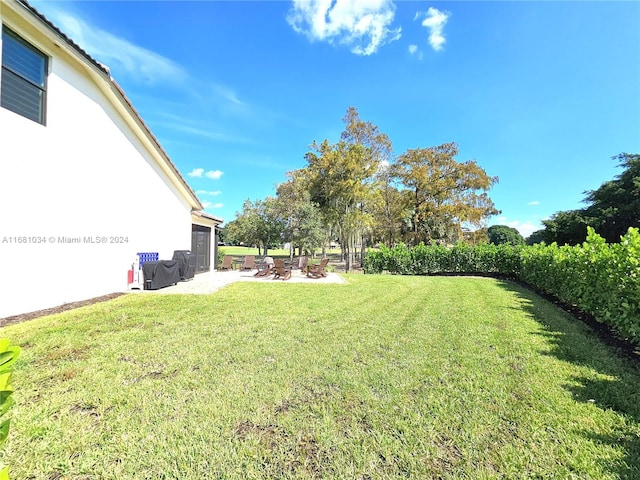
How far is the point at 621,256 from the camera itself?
461cm

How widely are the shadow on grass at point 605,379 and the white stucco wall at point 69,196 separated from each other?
355 inches

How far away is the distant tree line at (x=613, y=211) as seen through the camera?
24587 millimetres

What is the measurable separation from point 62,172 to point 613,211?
127 ft

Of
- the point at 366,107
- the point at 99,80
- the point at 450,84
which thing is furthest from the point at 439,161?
the point at 99,80

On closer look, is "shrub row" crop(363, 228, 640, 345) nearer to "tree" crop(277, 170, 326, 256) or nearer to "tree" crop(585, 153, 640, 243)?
"tree" crop(277, 170, 326, 256)

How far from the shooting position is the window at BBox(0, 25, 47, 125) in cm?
533

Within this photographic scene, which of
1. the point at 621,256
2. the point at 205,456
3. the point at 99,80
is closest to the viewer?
the point at 205,456

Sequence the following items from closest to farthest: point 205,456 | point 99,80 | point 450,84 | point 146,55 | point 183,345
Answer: point 205,456, point 183,345, point 99,80, point 146,55, point 450,84

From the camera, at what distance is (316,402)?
104 inches

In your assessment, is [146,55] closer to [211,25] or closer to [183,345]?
[211,25]

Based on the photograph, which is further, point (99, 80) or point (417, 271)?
point (417, 271)

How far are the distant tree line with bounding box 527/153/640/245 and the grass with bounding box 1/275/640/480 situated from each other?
28.0 metres

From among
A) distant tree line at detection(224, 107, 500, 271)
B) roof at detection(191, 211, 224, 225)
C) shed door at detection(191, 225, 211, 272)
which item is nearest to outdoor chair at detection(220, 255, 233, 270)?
shed door at detection(191, 225, 211, 272)

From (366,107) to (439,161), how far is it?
7.77 m
